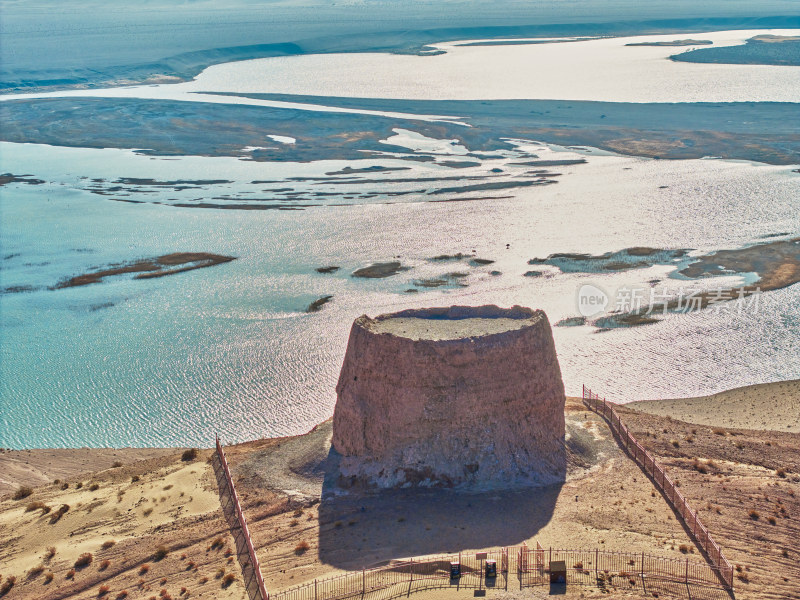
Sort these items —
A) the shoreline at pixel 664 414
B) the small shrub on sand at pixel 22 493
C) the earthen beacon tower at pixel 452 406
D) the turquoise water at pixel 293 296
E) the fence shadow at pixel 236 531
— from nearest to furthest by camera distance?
the fence shadow at pixel 236 531 → the earthen beacon tower at pixel 452 406 → the small shrub on sand at pixel 22 493 → the shoreline at pixel 664 414 → the turquoise water at pixel 293 296

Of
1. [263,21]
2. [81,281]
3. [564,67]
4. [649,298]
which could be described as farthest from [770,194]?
[263,21]

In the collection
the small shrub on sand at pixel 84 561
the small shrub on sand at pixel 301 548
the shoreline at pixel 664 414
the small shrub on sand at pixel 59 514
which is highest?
the small shrub on sand at pixel 301 548

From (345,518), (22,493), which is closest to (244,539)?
(345,518)

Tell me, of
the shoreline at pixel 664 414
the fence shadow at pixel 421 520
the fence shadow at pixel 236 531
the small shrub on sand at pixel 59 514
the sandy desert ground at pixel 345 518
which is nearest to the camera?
the fence shadow at pixel 236 531

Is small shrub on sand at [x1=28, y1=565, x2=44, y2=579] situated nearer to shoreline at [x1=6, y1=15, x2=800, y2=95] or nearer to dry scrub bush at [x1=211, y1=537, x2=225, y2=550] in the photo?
dry scrub bush at [x1=211, y1=537, x2=225, y2=550]

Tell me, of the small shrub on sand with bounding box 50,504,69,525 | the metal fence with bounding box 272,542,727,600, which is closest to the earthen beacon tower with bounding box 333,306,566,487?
the metal fence with bounding box 272,542,727,600

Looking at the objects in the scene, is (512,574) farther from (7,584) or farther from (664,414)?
(664,414)

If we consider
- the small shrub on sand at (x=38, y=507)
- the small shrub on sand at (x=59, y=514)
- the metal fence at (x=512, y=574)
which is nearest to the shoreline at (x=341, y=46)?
the small shrub on sand at (x=38, y=507)

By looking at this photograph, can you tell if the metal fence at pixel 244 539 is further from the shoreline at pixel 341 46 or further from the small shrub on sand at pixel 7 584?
the shoreline at pixel 341 46
